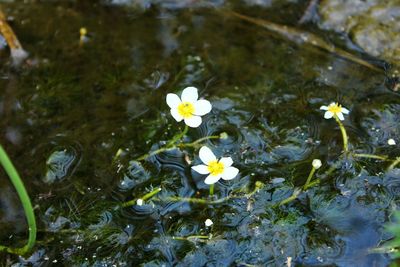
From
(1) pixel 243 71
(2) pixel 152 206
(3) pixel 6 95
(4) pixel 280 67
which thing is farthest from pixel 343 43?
(3) pixel 6 95

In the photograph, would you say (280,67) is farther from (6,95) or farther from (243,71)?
(6,95)

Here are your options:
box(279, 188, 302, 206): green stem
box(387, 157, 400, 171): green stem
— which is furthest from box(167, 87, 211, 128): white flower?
A: box(387, 157, 400, 171): green stem

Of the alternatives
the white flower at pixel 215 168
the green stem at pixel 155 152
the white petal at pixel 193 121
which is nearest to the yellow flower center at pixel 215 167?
the white flower at pixel 215 168

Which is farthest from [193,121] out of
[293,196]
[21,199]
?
[21,199]

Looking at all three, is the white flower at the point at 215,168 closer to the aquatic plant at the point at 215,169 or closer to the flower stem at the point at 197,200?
the aquatic plant at the point at 215,169

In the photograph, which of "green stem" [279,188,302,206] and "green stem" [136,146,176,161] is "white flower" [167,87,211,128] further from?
"green stem" [279,188,302,206]

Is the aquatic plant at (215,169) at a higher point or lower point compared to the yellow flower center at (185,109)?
lower

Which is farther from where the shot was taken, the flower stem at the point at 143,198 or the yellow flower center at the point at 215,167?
the flower stem at the point at 143,198
